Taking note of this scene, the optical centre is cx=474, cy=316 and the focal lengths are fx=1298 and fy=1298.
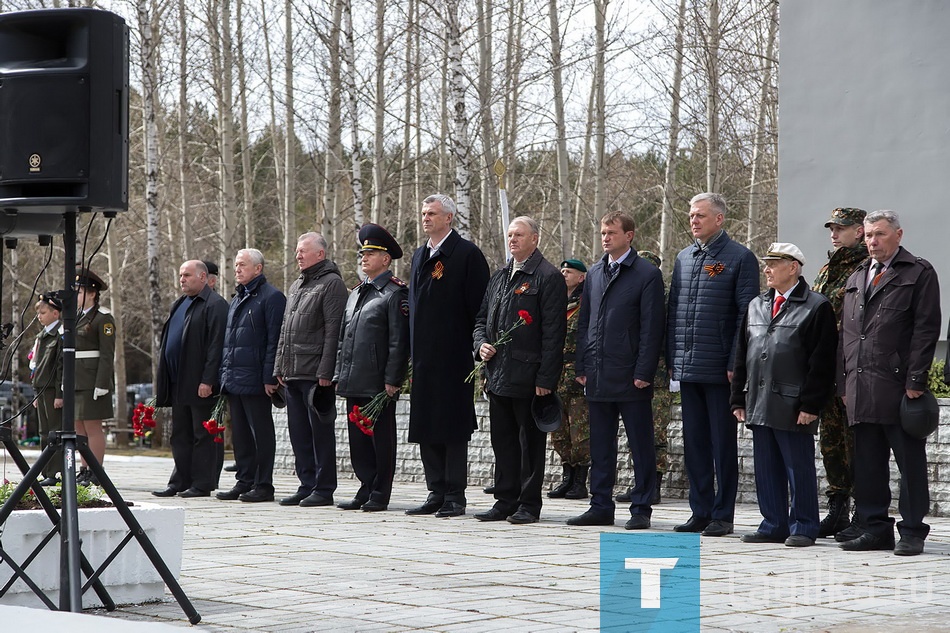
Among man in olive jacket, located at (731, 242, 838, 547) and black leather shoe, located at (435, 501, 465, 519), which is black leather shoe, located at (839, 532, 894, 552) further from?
Result: black leather shoe, located at (435, 501, 465, 519)

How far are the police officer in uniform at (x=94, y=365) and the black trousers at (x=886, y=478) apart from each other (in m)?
6.59

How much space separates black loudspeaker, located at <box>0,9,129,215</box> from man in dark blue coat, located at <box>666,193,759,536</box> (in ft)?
13.8

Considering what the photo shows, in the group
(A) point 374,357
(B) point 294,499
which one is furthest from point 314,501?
(A) point 374,357

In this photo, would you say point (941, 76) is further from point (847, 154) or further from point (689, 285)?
point (689, 285)

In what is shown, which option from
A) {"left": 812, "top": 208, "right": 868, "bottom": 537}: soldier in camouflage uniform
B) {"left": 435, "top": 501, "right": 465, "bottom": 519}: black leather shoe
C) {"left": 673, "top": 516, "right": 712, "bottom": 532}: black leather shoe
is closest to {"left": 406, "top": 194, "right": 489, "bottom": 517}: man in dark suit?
{"left": 435, "top": 501, "right": 465, "bottom": 519}: black leather shoe

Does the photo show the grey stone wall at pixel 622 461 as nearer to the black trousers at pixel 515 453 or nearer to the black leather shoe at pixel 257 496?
the black leather shoe at pixel 257 496

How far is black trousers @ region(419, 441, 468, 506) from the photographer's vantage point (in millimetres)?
9617

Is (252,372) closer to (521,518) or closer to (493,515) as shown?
(493,515)

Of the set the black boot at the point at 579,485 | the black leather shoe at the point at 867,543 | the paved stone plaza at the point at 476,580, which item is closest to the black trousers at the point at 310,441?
the paved stone plaza at the point at 476,580

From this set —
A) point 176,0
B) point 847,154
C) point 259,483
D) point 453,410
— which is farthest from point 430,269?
point 176,0

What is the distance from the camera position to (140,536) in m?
5.41

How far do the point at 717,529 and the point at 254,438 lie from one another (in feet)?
14.5

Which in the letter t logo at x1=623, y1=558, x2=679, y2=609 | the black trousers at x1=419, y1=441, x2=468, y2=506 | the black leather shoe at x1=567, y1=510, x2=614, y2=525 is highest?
the black trousers at x1=419, y1=441, x2=468, y2=506

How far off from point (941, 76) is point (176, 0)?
15.6 meters
